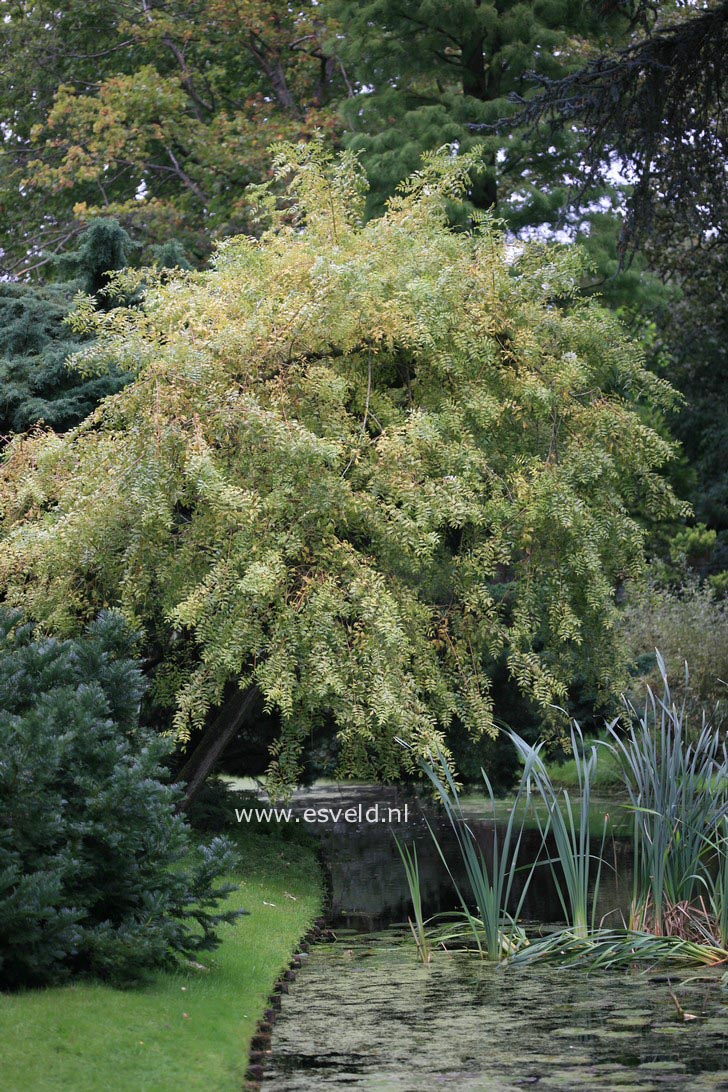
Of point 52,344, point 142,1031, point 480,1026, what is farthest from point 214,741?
point 52,344

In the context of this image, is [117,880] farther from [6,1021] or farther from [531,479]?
[531,479]

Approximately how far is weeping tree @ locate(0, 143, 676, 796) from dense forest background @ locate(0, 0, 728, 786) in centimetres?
125

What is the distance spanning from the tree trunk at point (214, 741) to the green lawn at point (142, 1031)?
297 centimetres

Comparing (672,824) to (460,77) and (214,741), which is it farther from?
(460,77)

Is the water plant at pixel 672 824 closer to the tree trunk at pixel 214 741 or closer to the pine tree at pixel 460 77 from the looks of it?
the tree trunk at pixel 214 741

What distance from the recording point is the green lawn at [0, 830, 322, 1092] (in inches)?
203

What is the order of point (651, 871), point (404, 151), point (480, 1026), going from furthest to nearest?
point (404, 151) < point (651, 871) < point (480, 1026)

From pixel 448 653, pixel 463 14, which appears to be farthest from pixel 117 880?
pixel 463 14

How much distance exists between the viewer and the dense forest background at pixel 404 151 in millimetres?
12312

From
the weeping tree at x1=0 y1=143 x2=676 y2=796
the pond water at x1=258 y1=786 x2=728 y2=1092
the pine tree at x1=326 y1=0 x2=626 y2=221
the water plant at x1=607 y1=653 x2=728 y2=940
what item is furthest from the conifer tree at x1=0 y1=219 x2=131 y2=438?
the water plant at x1=607 y1=653 x2=728 y2=940

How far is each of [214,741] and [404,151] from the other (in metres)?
9.52

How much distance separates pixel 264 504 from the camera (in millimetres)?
8602

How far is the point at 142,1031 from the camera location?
5727 mm

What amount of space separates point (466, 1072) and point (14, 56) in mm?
22659
